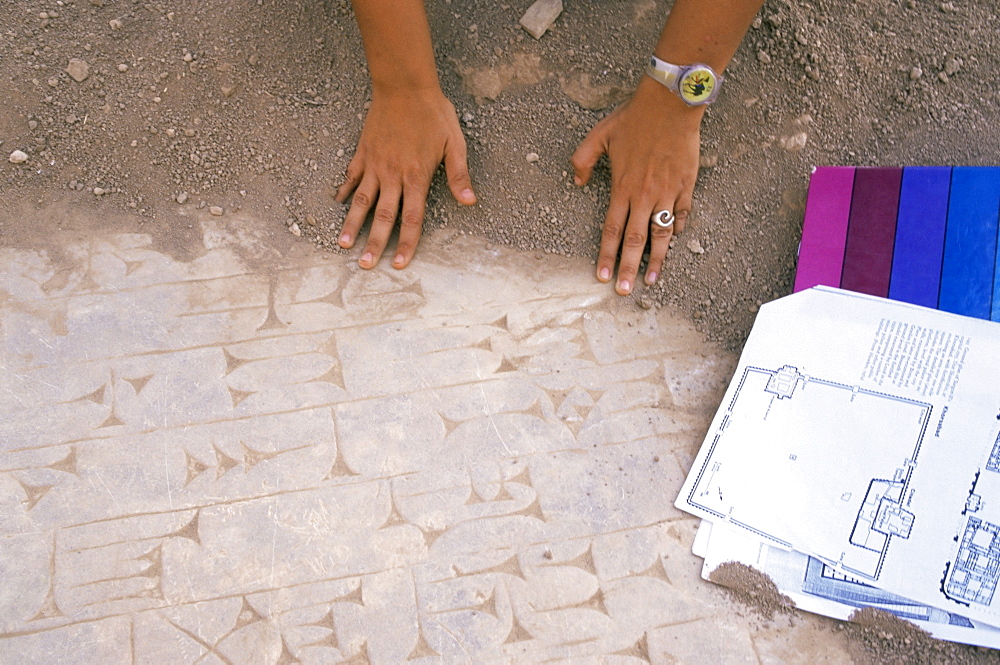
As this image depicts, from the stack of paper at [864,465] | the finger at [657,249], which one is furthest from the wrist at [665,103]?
the stack of paper at [864,465]

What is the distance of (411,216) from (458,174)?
0.45 ft

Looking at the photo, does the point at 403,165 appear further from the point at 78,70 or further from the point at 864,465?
the point at 864,465

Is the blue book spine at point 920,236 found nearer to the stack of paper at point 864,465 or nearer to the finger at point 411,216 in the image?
the stack of paper at point 864,465

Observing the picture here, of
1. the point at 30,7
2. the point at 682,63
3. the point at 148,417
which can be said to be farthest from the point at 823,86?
the point at 30,7

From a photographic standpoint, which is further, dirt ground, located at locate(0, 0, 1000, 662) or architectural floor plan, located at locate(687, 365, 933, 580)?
dirt ground, located at locate(0, 0, 1000, 662)

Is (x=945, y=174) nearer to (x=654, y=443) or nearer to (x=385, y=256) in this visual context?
(x=654, y=443)

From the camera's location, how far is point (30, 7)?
1.70 metres

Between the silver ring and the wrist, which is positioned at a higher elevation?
the wrist

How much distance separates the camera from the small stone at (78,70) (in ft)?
5.49

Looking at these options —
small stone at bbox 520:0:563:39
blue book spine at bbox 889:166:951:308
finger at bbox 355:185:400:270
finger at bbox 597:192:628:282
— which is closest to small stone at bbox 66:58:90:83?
finger at bbox 355:185:400:270

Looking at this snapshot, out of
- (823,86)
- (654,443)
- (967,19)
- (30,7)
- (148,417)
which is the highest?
(967,19)

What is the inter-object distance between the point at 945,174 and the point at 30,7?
6.87 ft

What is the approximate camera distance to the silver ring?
1.57 m

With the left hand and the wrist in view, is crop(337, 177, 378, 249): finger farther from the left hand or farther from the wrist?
the wrist
